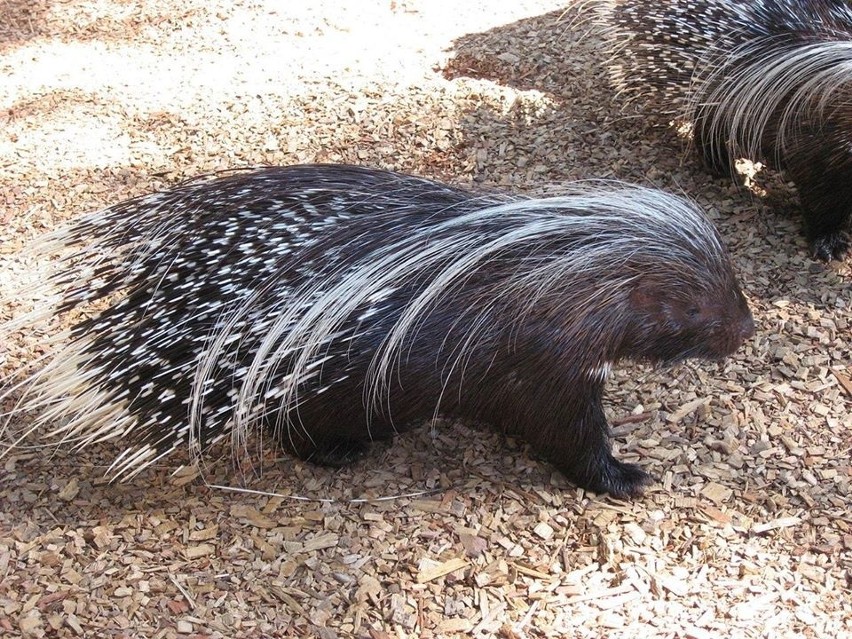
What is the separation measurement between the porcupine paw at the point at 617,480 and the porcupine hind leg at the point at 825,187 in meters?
1.48

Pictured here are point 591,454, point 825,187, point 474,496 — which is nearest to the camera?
point 591,454

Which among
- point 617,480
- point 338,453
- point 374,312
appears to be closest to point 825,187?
point 617,480

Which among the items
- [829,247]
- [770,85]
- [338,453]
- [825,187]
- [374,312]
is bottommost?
[338,453]

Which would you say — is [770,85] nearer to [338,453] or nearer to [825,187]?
[825,187]

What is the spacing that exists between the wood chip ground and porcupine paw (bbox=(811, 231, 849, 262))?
5 centimetres

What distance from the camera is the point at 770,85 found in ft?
10.9

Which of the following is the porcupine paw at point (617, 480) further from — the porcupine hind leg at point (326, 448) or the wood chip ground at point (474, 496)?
the porcupine hind leg at point (326, 448)

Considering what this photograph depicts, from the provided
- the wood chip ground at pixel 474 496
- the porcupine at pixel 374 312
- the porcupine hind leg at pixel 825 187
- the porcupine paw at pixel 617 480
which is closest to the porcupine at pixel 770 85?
the porcupine hind leg at pixel 825 187

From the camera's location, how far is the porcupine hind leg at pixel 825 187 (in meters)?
3.23

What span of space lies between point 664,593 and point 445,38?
357 centimetres

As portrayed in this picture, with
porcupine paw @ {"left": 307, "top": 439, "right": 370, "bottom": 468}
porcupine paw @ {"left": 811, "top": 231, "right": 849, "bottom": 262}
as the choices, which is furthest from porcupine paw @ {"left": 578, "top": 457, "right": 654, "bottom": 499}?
porcupine paw @ {"left": 811, "top": 231, "right": 849, "bottom": 262}

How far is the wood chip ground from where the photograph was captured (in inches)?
88.4

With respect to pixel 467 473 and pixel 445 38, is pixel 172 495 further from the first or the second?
pixel 445 38

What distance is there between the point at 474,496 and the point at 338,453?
1.51ft
